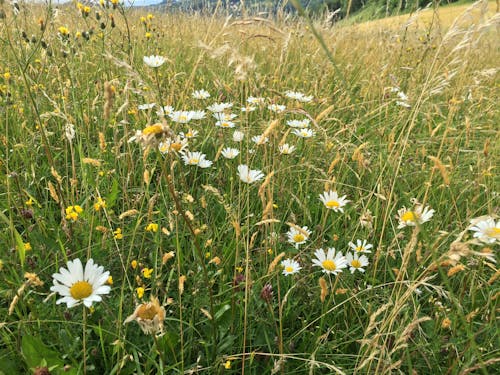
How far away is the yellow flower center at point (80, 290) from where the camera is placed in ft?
2.41

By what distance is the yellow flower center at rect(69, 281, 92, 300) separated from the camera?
74 centimetres

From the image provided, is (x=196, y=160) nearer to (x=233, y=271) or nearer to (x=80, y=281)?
(x=233, y=271)

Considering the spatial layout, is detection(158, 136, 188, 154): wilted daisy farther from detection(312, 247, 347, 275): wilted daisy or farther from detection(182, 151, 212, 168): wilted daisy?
detection(312, 247, 347, 275): wilted daisy

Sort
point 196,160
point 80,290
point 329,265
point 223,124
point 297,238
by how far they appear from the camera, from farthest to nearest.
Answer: point 223,124 < point 196,160 < point 297,238 < point 329,265 < point 80,290

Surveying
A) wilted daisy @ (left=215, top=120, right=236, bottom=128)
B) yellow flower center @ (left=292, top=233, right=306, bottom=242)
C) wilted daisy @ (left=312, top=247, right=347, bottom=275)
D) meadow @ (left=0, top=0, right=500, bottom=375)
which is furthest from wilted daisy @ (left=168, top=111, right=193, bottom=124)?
wilted daisy @ (left=312, top=247, right=347, bottom=275)

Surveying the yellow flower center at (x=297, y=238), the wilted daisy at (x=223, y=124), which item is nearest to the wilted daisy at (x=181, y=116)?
the wilted daisy at (x=223, y=124)

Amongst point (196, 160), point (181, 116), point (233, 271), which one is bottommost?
point (233, 271)

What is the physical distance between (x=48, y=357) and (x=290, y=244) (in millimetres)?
791

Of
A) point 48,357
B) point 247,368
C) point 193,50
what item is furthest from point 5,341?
point 193,50

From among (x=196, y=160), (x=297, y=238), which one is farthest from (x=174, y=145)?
(x=297, y=238)

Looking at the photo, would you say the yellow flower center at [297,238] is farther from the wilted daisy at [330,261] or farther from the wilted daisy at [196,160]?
the wilted daisy at [196,160]

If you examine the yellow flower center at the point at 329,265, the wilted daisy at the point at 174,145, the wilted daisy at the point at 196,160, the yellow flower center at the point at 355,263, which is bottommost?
the yellow flower center at the point at 355,263

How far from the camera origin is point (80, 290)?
755mm

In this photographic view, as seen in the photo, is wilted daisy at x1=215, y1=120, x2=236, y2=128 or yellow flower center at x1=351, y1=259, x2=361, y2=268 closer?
yellow flower center at x1=351, y1=259, x2=361, y2=268
